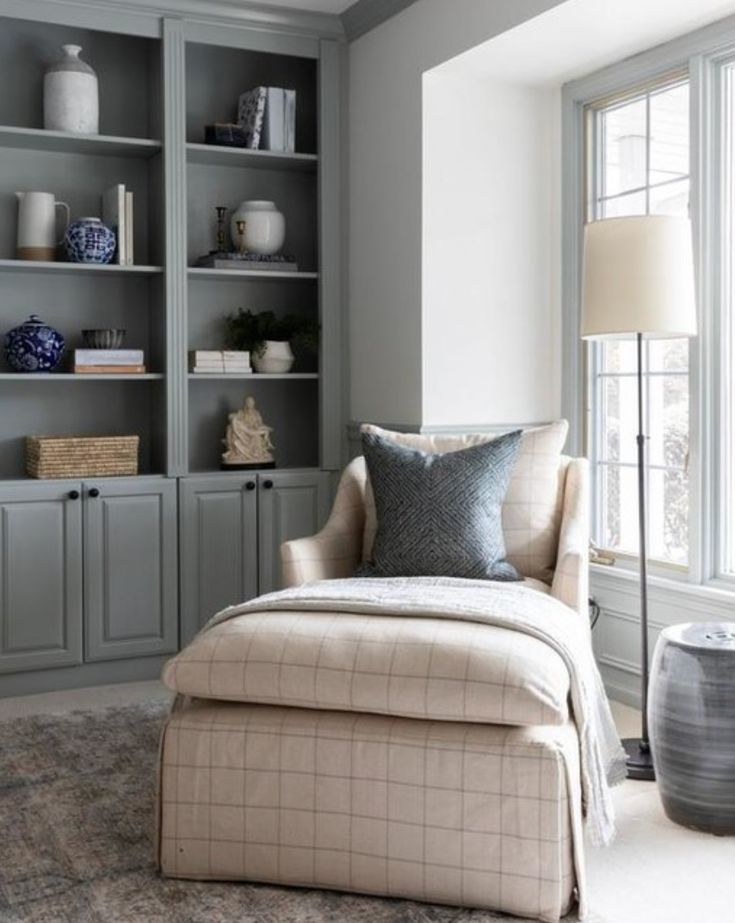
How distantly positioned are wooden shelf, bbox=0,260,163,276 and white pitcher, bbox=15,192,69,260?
0.06 metres

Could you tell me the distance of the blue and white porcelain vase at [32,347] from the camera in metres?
4.19

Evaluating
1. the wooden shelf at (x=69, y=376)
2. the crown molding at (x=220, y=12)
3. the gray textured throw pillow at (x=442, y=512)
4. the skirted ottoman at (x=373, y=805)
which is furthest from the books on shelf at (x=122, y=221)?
the skirted ottoman at (x=373, y=805)

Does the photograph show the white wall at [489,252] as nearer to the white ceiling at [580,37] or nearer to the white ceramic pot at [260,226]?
the white ceiling at [580,37]

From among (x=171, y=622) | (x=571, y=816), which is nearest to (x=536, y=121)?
(x=171, y=622)

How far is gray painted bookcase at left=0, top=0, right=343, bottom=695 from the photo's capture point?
417 centimetres

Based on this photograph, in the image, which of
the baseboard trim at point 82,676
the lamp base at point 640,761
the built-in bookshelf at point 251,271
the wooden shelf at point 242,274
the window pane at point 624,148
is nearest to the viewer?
the lamp base at point 640,761

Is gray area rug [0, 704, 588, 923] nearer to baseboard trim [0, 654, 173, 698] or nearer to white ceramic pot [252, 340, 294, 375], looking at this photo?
baseboard trim [0, 654, 173, 698]

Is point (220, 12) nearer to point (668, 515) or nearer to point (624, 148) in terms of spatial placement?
point (624, 148)

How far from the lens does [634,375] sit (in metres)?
4.02

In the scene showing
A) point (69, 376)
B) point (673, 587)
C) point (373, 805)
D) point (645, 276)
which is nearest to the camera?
point (373, 805)

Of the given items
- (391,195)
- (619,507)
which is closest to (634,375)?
(619,507)

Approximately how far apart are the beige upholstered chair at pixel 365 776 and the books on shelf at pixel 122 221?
2077mm

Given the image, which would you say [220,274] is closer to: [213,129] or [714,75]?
[213,129]

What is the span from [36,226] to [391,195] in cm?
129
